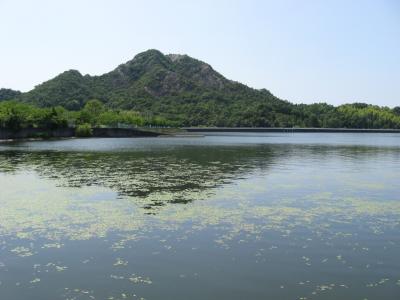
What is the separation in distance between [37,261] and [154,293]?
6409mm

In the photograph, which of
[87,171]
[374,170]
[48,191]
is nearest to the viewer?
[48,191]

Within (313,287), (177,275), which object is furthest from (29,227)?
(313,287)

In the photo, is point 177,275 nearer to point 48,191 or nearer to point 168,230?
point 168,230

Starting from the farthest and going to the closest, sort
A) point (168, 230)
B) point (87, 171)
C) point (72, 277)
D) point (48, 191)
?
point (87, 171) < point (48, 191) < point (168, 230) < point (72, 277)

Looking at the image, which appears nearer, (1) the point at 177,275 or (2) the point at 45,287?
(2) the point at 45,287

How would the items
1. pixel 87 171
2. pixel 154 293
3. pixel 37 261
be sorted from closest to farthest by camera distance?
pixel 154 293 < pixel 37 261 < pixel 87 171

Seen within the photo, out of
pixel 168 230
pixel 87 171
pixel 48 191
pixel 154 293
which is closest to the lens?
pixel 154 293

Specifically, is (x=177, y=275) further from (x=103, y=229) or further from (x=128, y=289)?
(x=103, y=229)

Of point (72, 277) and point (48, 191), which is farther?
point (48, 191)

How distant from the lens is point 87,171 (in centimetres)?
5591

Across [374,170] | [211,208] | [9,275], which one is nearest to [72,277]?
[9,275]

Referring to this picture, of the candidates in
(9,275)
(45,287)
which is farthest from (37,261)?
(45,287)

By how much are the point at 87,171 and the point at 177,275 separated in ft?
132

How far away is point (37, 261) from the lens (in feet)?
64.1
